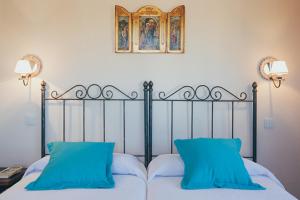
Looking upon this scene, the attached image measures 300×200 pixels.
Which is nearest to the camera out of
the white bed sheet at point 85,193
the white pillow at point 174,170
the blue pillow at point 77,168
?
the white bed sheet at point 85,193

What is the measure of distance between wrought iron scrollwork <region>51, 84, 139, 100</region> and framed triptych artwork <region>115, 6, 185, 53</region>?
1.18 ft

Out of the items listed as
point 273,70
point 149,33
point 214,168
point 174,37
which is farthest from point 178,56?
point 214,168

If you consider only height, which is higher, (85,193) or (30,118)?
(30,118)

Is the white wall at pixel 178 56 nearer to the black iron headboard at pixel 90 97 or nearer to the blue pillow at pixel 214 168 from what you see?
the black iron headboard at pixel 90 97

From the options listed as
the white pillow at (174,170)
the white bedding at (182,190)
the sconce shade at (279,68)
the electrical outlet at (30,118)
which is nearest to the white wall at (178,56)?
the electrical outlet at (30,118)

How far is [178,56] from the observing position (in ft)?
7.87

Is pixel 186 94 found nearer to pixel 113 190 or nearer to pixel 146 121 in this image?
pixel 146 121

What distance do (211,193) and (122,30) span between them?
60.8 inches

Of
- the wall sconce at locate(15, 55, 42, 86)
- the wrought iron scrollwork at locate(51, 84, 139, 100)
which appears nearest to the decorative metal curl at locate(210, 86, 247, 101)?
the wrought iron scrollwork at locate(51, 84, 139, 100)

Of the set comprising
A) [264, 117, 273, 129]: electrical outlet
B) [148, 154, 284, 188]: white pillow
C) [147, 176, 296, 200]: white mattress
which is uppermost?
[264, 117, 273, 129]: electrical outlet

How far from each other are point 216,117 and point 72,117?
4.28 feet

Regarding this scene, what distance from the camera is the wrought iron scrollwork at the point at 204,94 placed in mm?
2396

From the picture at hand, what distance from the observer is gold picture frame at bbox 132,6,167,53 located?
2373 millimetres

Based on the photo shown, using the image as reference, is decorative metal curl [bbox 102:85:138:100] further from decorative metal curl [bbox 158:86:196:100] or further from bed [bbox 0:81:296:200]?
decorative metal curl [bbox 158:86:196:100]
